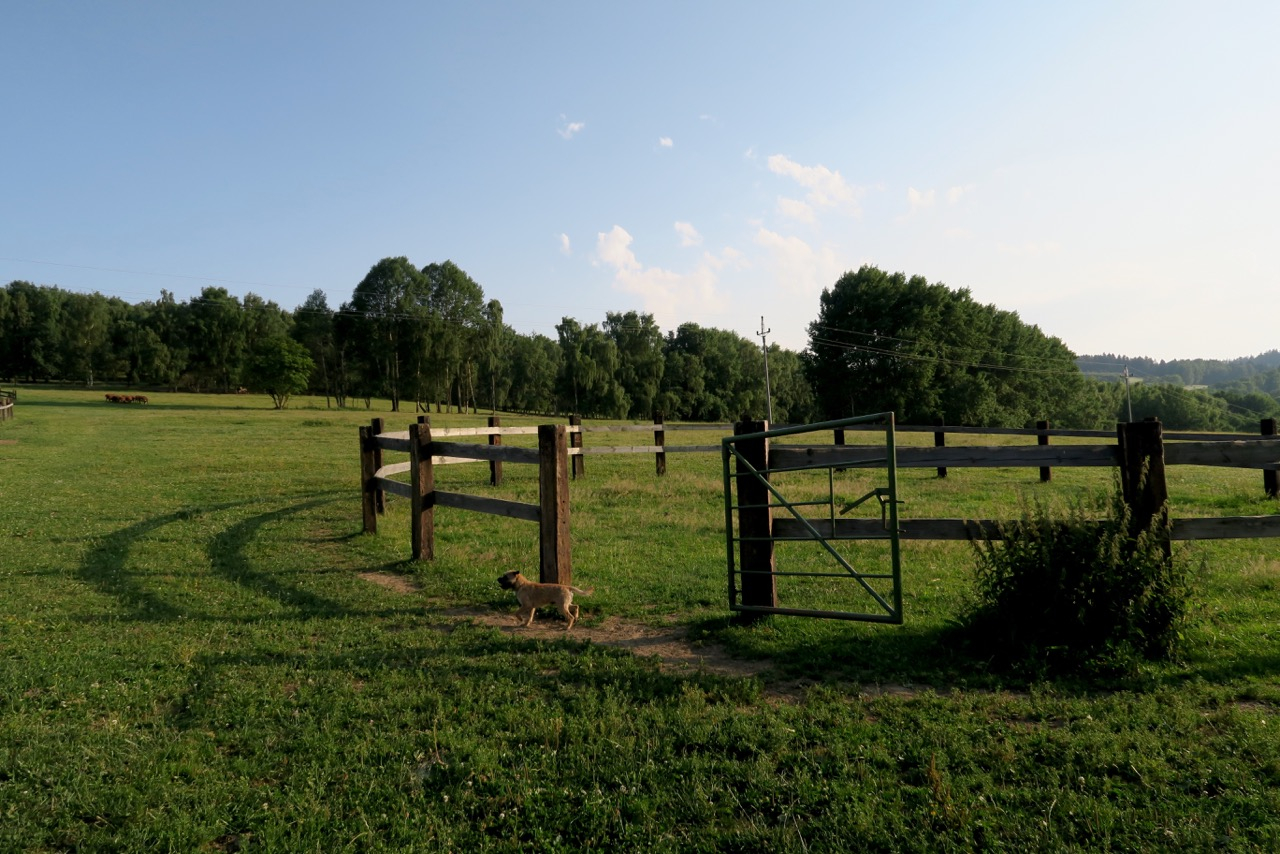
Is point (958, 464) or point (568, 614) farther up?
point (958, 464)

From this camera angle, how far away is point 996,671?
193 inches

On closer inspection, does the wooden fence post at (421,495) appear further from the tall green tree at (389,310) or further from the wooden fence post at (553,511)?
the tall green tree at (389,310)

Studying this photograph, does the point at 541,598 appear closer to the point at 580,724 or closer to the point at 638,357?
the point at 580,724

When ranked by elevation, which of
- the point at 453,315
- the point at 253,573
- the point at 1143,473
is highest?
the point at 453,315

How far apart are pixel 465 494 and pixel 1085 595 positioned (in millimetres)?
6847

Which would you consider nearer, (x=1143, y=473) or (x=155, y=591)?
(x=1143, y=473)

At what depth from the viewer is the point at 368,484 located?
1081 centimetres

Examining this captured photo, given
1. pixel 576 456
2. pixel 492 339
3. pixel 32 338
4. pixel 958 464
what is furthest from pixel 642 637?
pixel 32 338

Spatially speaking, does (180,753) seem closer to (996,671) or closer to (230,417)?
(996,671)

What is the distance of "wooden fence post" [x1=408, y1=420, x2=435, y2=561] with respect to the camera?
8938 millimetres

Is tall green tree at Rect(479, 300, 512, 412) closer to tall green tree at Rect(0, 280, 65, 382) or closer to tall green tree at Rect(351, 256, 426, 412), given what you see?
tall green tree at Rect(351, 256, 426, 412)

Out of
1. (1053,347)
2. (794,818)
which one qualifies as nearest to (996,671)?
(794,818)

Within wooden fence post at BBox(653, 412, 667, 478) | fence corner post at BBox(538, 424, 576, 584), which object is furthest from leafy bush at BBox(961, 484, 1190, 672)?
wooden fence post at BBox(653, 412, 667, 478)

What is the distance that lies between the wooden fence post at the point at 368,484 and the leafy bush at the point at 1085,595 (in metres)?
8.56
